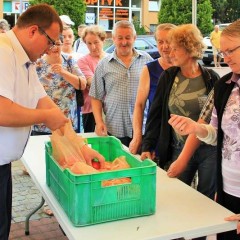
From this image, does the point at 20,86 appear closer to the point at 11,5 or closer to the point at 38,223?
the point at 38,223

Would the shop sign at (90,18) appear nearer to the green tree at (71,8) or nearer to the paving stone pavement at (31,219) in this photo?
the green tree at (71,8)

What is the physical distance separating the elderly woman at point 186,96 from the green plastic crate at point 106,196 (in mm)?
754

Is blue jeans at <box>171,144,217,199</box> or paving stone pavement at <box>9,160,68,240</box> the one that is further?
paving stone pavement at <box>9,160,68,240</box>

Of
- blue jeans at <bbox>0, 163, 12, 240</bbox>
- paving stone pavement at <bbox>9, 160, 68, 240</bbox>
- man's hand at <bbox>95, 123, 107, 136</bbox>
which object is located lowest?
paving stone pavement at <bbox>9, 160, 68, 240</bbox>

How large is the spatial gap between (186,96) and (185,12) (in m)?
16.5

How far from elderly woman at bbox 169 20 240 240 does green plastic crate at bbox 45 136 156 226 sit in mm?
351

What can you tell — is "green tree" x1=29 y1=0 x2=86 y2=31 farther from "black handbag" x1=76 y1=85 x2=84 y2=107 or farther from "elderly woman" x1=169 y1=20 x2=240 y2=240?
"elderly woman" x1=169 y1=20 x2=240 y2=240

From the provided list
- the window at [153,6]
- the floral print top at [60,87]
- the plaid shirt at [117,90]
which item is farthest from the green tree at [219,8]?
the plaid shirt at [117,90]

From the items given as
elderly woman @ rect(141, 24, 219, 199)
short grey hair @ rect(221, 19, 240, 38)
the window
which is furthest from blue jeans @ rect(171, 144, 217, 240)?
the window

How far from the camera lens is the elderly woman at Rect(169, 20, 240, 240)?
175 cm

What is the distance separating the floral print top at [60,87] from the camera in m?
3.38

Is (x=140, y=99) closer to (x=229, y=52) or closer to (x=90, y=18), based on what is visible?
(x=229, y=52)

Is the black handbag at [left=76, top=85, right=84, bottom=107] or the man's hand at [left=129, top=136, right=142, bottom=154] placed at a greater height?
the black handbag at [left=76, top=85, right=84, bottom=107]

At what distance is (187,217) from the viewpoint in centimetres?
170
